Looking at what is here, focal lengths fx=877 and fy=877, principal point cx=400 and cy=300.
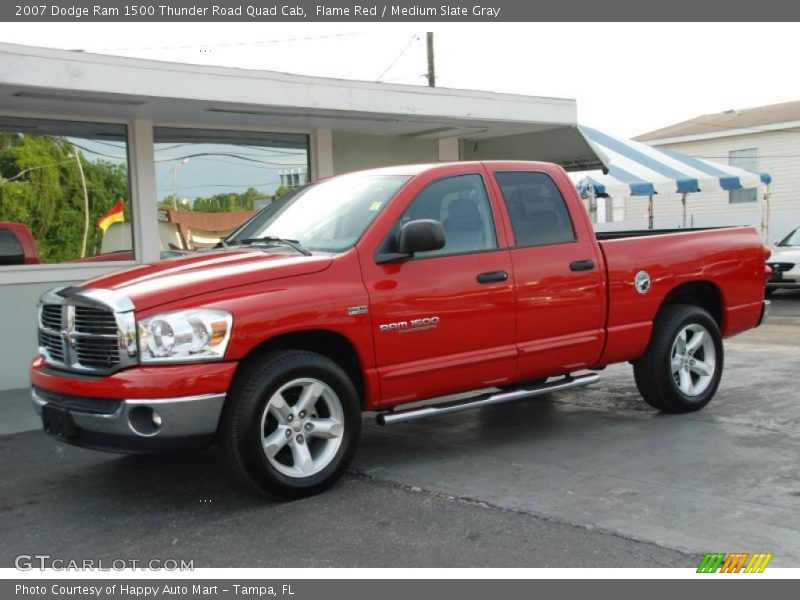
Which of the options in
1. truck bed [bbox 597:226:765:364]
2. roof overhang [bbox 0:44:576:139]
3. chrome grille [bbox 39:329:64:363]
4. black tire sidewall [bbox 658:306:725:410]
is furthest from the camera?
roof overhang [bbox 0:44:576:139]

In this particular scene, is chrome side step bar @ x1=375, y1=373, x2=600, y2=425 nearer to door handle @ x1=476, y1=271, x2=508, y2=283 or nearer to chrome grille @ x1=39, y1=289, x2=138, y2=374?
door handle @ x1=476, y1=271, x2=508, y2=283

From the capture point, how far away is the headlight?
15.4 feet

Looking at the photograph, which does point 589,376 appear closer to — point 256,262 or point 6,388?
point 256,262

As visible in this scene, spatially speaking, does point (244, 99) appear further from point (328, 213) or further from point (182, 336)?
point (182, 336)

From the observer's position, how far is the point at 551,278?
6.12 m

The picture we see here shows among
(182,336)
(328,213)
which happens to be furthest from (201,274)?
(328,213)

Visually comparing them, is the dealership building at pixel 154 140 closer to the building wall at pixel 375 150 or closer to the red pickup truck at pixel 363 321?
the building wall at pixel 375 150

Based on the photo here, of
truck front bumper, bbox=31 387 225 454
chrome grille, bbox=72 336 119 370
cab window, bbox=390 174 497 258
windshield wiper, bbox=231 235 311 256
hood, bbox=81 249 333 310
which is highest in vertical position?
cab window, bbox=390 174 497 258

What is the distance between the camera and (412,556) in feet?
13.6

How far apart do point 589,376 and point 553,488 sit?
5.00 ft

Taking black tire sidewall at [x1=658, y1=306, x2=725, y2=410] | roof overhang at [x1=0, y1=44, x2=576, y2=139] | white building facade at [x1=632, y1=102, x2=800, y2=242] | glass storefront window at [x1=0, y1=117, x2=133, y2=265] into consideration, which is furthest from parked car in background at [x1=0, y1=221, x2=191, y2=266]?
white building facade at [x1=632, y1=102, x2=800, y2=242]

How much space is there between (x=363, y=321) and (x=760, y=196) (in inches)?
1134

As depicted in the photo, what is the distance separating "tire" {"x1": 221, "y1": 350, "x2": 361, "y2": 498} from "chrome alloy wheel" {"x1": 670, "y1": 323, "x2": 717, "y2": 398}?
9.94ft

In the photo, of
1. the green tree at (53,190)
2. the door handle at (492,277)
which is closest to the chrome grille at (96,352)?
the door handle at (492,277)
